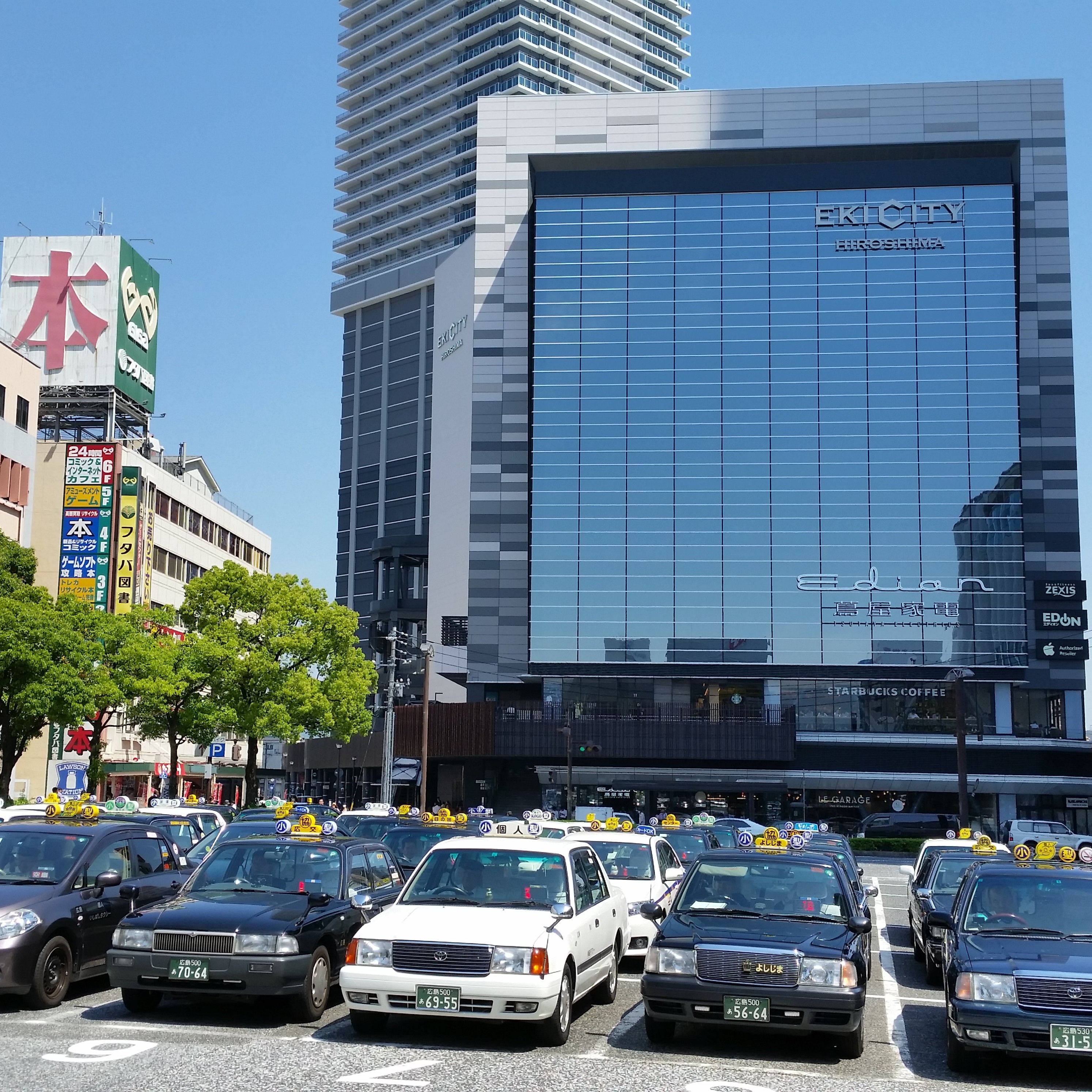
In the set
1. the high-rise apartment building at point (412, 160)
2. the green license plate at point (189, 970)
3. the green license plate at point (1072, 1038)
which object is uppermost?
the high-rise apartment building at point (412, 160)

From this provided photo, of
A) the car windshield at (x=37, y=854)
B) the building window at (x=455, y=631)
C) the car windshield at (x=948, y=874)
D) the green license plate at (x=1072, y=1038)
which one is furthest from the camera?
the building window at (x=455, y=631)

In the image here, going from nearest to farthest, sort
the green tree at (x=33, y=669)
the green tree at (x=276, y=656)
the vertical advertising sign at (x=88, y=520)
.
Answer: the green tree at (x=33, y=669) < the green tree at (x=276, y=656) < the vertical advertising sign at (x=88, y=520)

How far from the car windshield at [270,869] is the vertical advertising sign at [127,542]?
5569 cm

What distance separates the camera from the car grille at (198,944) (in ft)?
38.1

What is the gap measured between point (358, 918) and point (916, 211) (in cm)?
8334

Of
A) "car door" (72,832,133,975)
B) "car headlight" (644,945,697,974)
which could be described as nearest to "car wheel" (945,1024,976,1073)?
"car headlight" (644,945,697,974)

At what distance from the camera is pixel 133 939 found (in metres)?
11.8

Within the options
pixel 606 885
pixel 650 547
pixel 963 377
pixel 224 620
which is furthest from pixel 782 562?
pixel 606 885

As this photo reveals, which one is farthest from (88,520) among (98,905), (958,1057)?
(958,1057)

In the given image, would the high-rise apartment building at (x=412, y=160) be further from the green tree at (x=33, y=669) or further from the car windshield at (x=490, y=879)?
the car windshield at (x=490, y=879)

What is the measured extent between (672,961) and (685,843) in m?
11.6

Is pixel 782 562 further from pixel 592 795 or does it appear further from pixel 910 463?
pixel 592 795

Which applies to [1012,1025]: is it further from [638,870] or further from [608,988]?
[638,870]

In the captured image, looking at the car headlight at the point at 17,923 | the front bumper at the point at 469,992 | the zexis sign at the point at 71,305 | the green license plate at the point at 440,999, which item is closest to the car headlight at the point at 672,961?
the front bumper at the point at 469,992
